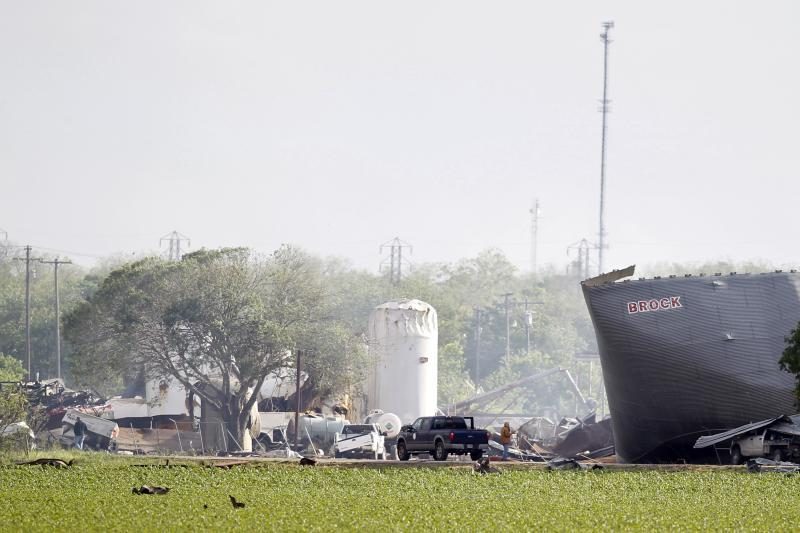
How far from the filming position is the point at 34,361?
418 ft

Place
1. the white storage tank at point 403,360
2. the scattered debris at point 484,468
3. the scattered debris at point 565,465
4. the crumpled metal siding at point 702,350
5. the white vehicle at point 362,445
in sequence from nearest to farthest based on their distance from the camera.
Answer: the scattered debris at point 484,468
the scattered debris at point 565,465
the crumpled metal siding at point 702,350
the white vehicle at point 362,445
the white storage tank at point 403,360

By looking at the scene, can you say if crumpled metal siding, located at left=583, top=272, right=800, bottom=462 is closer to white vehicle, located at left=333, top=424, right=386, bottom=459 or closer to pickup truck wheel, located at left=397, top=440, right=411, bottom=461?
pickup truck wheel, located at left=397, top=440, right=411, bottom=461

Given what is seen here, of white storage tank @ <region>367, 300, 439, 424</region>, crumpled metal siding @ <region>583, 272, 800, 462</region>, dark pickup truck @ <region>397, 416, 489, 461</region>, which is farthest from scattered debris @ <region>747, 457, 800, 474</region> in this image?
white storage tank @ <region>367, 300, 439, 424</region>

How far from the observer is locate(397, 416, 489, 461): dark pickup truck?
50344 millimetres

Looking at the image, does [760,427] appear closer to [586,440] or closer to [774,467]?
[774,467]

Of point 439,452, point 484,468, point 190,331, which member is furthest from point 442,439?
point 190,331

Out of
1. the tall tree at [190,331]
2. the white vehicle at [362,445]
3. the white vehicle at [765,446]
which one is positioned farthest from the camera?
the tall tree at [190,331]

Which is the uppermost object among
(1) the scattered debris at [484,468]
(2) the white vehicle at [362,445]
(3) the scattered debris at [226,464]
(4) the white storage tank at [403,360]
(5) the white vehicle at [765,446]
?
(4) the white storage tank at [403,360]

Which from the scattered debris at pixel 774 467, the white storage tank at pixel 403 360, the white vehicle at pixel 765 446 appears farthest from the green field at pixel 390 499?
the white storage tank at pixel 403 360

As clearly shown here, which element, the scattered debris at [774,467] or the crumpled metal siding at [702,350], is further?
the crumpled metal siding at [702,350]

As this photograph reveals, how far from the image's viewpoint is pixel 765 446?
4906 cm

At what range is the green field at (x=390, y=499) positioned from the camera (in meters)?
27.3

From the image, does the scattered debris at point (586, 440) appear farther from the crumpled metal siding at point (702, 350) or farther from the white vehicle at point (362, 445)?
the crumpled metal siding at point (702, 350)

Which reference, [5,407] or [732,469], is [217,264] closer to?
[5,407]
